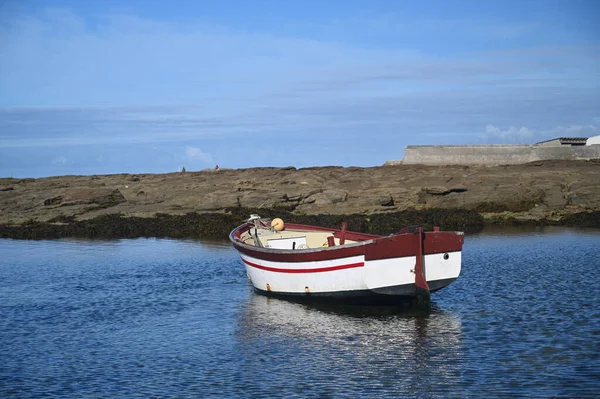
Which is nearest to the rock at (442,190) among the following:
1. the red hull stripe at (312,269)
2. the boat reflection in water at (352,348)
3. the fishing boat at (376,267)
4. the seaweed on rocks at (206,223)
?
the seaweed on rocks at (206,223)

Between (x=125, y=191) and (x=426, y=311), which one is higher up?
(x=125, y=191)

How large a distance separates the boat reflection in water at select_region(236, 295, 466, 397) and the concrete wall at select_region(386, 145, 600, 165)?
3080 centimetres

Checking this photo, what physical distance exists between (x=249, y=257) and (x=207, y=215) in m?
20.0

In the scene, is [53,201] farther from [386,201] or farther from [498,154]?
[498,154]

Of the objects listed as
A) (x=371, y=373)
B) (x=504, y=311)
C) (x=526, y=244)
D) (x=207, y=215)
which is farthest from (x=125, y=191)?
(x=371, y=373)

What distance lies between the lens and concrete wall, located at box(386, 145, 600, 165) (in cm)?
4659

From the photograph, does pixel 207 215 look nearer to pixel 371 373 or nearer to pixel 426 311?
pixel 426 311

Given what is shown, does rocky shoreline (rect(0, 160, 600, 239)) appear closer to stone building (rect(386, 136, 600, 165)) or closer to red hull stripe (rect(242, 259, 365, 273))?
stone building (rect(386, 136, 600, 165))

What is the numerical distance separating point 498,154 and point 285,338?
3498cm

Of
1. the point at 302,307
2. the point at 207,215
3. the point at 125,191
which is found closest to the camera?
the point at 302,307

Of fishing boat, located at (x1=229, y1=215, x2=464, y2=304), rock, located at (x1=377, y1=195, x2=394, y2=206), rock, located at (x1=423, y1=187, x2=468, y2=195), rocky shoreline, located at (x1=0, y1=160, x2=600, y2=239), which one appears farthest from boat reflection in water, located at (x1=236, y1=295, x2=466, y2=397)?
rock, located at (x1=423, y1=187, x2=468, y2=195)

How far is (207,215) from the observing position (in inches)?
1583

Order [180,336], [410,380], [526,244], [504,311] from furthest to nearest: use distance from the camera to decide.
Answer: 1. [526,244]
2. [504,311]
3. [180,336]
4. [410,380]

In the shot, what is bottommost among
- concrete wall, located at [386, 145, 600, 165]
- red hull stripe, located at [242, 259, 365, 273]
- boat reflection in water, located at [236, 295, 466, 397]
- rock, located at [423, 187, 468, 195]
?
boat reflection in water, located at [236, 295, 466, 397]
